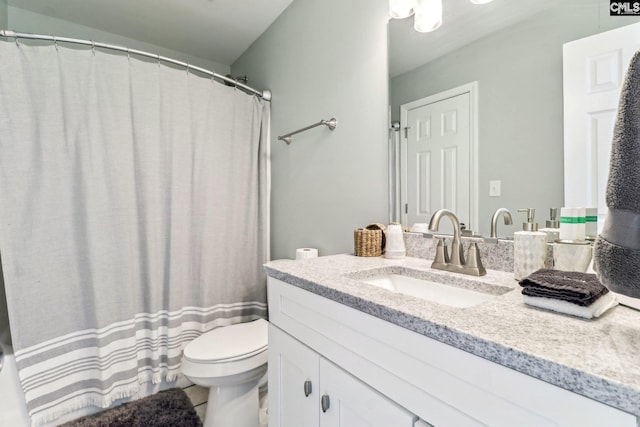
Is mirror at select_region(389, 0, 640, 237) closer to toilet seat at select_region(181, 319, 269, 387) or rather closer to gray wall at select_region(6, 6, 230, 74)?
toilet seat at select_region(181, 319, 269, 387)

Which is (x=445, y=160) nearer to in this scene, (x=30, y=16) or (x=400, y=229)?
(x=400, y=229)

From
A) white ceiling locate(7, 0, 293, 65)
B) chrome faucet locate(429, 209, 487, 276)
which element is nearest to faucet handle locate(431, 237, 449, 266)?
chrome faucet locate(429, 209, 487, 276)

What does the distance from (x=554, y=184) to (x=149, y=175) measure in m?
1.80

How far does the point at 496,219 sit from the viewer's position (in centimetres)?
98

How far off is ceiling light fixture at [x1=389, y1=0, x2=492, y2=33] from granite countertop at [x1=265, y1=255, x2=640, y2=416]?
A: 999 millimetres

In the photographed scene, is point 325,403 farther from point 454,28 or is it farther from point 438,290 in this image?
point 454,28

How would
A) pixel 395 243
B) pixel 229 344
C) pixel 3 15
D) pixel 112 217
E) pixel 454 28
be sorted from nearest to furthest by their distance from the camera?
1. pixel 454 28
2. pixel 395 243
3. pixel 229 344
4. pixel 112 217
5. pixel 3 15

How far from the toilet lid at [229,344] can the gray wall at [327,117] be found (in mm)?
542

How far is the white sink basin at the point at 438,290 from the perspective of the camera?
0.82 m

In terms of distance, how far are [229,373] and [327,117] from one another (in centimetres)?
133

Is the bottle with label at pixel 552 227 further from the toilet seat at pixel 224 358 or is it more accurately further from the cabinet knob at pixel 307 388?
the toilet seat at pixel 224 358

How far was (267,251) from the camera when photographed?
2.10 metres

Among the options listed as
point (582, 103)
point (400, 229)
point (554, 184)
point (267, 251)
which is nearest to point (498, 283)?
point (554, 184)

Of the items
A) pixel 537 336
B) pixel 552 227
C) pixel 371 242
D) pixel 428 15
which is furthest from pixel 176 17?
pixel 537 336
